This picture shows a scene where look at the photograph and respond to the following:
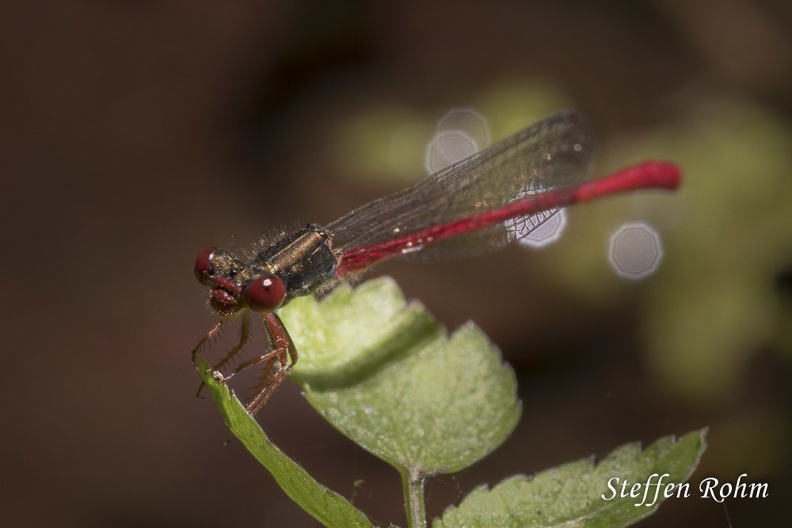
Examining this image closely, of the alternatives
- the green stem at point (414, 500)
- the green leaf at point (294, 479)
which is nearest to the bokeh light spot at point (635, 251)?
the green stem at point (414, 500)

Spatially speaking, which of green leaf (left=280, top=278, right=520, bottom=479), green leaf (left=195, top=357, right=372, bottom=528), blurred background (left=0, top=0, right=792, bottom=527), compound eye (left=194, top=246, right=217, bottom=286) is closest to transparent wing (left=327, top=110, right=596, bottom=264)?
compound eye (left=194, top=246, right=217, bottom=286)

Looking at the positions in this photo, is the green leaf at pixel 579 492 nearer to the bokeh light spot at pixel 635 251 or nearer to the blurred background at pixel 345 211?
the blurred background at pixel 345 211

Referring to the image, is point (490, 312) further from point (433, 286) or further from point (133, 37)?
point (133, 37)

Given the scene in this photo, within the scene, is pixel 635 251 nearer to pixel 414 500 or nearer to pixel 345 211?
pixel 345 211

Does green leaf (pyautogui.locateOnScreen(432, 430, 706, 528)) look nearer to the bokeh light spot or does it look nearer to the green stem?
the green stem

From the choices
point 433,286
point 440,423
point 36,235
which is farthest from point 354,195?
point 440,423
